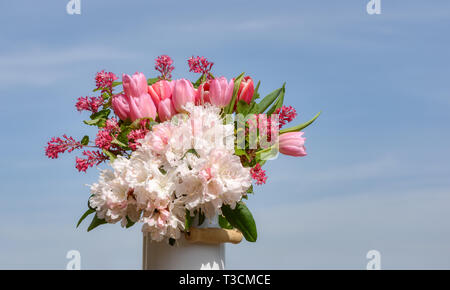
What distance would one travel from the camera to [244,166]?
1.43m

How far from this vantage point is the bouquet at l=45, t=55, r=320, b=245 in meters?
1.30

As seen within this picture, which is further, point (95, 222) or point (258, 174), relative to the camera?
point (95, 222)

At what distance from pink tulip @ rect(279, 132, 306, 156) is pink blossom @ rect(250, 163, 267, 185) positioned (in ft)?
0.35

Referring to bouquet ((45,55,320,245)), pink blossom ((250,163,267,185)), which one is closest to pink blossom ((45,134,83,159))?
bouquet ((45,55,320,245))

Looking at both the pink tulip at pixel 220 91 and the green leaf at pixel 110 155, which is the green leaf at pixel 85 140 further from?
the pink tulip at pixel 220 91

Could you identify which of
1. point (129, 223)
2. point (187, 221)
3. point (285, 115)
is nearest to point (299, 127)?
point (285, 115)

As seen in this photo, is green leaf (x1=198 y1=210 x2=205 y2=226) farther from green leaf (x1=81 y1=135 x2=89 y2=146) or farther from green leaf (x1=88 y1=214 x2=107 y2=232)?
green leaf (x1=81 y1=135 x2=89 y2=146)

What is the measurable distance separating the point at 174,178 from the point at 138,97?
0.86 feet

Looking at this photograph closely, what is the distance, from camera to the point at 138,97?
1.45m

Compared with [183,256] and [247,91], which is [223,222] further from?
[247,91]

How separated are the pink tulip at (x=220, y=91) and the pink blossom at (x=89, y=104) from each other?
1.08 feet
